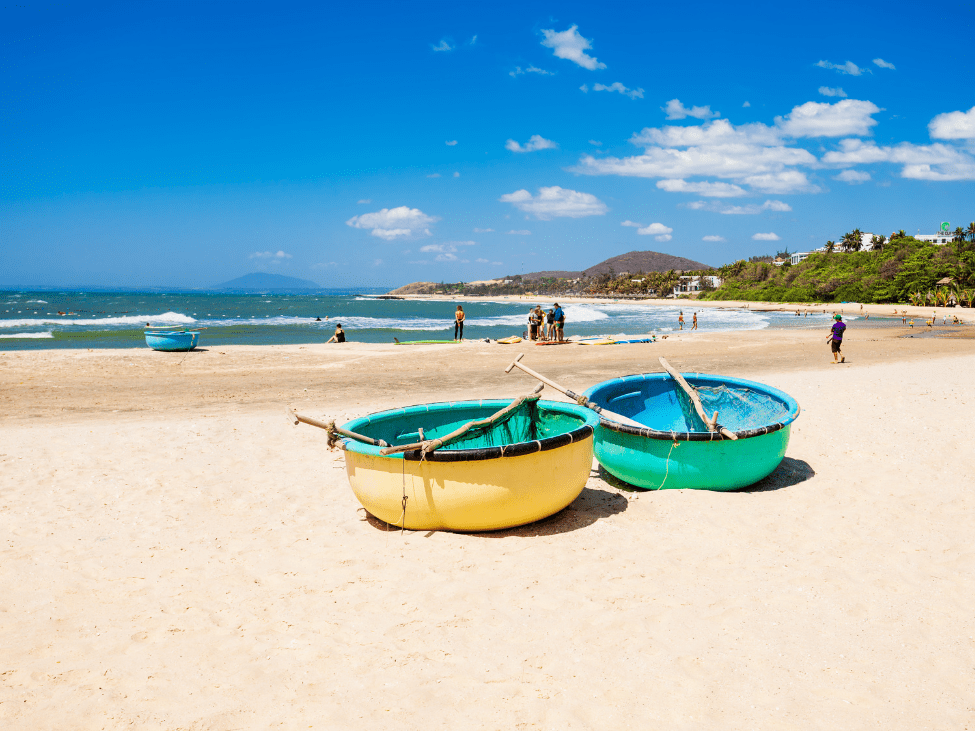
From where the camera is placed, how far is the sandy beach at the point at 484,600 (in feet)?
10.2

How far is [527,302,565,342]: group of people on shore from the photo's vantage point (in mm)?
23891

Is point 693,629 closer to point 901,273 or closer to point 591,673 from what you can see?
point 591,673

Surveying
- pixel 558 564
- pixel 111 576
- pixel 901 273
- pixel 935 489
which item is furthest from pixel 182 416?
pixel 901 273

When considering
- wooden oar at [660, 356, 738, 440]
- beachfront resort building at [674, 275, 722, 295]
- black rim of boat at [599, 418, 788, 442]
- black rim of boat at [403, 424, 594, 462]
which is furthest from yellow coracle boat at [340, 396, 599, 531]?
beachfront resort building at [674, 275, 722, 295]

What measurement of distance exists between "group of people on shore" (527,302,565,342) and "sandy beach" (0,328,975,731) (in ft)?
53.4

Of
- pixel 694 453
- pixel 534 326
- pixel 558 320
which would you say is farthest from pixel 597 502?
pixel 534 326

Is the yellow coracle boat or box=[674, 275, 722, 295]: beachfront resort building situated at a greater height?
box=[674, 275, 722, 295]: beachfront resort building

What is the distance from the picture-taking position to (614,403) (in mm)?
7328

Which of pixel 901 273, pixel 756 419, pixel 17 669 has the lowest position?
pixel 17 669

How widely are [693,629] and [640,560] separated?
88 cm

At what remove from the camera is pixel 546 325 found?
26.1 meters

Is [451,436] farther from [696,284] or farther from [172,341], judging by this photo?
[696,284]

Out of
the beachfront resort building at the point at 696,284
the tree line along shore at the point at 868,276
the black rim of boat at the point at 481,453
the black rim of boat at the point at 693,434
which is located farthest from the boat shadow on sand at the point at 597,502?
the beachfront resort building at the point at 696,284

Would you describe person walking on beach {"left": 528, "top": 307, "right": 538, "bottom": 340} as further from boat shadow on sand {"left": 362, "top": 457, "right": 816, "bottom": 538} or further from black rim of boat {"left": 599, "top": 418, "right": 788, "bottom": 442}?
black rim of boat {"left": 599, "top": 418, "right": 788, "bottom": 442}
